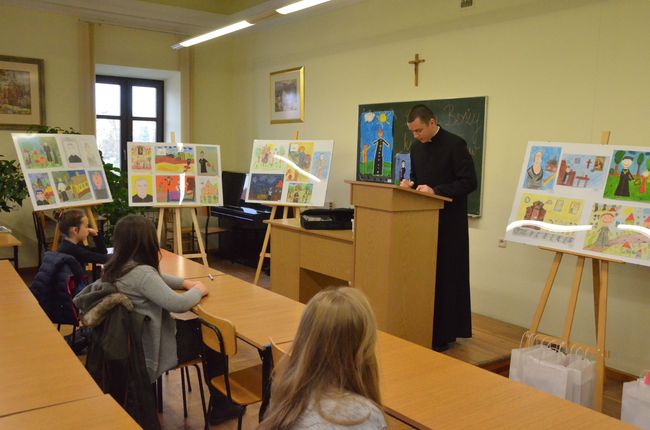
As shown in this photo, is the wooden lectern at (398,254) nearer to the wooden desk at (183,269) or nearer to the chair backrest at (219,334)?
the wooden desk at (183,269)

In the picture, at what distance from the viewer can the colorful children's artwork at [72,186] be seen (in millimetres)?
5375

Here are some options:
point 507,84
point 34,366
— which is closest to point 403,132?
point 507,84

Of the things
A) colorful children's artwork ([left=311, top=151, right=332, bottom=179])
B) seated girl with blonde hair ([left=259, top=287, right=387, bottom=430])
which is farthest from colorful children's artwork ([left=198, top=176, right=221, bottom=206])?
seated girl with blonde hair ([left=259, top=287, right=387, bottom=430])

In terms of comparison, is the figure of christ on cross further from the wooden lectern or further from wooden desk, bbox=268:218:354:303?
the wooden lectern

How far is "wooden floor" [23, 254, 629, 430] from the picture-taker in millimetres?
3434

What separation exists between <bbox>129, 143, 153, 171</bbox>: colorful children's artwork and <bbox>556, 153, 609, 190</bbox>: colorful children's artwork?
12.6 ft

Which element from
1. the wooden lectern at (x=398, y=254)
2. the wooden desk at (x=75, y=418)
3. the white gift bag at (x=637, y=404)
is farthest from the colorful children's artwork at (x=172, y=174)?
the white gift bag at (x=637, y=404)

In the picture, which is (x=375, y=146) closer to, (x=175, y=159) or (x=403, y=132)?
(x=403, y=132)

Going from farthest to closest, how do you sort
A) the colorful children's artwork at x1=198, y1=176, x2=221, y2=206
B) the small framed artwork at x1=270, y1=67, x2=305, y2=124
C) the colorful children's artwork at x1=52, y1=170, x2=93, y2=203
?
the small framed artwork at x1=270, y1=67, x2=305, y2=124 < the colorful children's artwork at x1=198, y1=176, x2=221, y2=206 < the colorful children's artwork at x1=52, y1=170, x2=93, y2=203

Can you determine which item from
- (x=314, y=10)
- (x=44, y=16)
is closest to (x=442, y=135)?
(x=314, y=10)

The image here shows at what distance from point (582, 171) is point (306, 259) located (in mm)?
2153

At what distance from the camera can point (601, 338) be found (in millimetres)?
3404

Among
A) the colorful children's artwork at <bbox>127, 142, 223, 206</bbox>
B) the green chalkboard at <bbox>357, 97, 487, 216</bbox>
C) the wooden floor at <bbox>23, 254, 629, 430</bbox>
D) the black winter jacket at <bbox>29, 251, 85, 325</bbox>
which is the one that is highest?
the green chalkboard at <bbox>357, 97, 487, 216</bbox>

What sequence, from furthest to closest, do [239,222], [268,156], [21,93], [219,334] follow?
1. [239,222]
2. [21,93]
3. [268,156]
4. [219,334]
